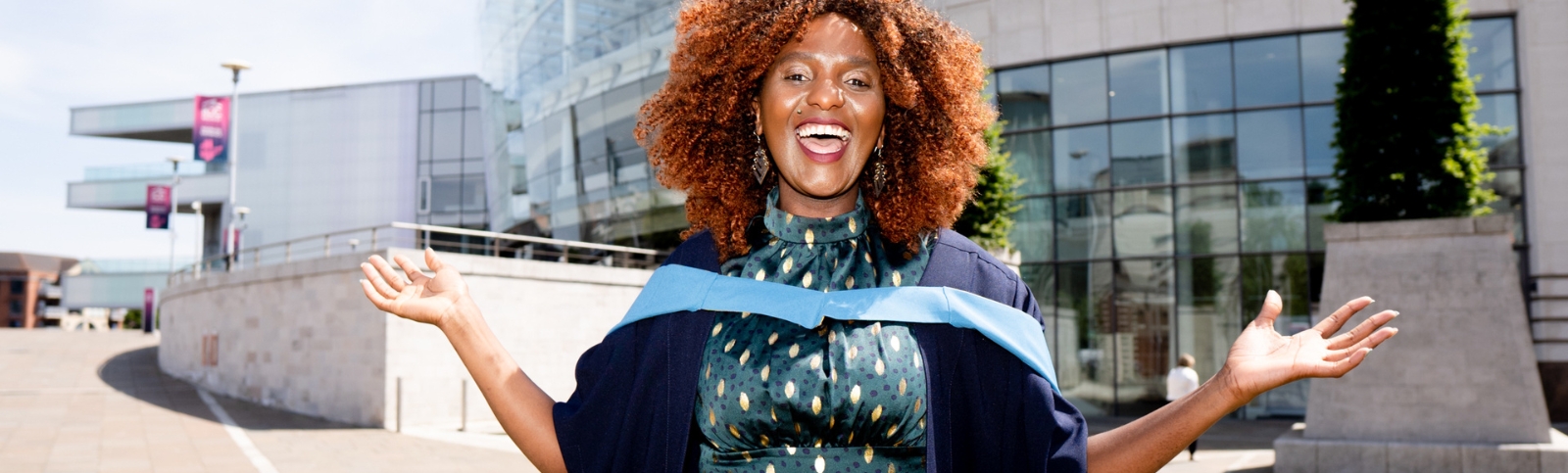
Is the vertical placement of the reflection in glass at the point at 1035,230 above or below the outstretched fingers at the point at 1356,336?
above

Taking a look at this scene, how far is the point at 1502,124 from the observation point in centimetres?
1942

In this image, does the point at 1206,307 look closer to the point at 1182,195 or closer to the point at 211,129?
the point at 1182,195

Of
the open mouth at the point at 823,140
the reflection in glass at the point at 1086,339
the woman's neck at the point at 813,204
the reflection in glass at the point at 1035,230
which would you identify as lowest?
the reflection in glass at the point at 1086,339

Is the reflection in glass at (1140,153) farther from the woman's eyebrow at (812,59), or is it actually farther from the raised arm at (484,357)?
the raised arm at (484,357)

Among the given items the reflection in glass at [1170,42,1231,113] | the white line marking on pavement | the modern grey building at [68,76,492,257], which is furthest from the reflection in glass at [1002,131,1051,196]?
the modern grey building at [68,76,492,257]

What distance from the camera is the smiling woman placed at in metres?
2.18

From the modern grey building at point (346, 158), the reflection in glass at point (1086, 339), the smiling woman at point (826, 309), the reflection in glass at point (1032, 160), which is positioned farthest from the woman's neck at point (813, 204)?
the modern grey building at point (346, 158)

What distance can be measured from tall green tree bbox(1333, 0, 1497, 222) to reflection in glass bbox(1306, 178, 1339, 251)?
8258 mm

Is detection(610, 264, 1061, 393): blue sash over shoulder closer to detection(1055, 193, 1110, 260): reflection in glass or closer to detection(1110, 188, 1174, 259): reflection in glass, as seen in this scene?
detection(1110, 188, 1174, 259): reflection in glass

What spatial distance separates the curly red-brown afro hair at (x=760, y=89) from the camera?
251cm

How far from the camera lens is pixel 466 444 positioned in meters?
15.8

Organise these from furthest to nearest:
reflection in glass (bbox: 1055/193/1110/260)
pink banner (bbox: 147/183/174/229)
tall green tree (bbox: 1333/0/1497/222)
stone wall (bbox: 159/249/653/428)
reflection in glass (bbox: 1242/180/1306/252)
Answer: pink banner (bbox: 147/183/174/229), reflection in glass (bbox: 1055/193/1110/260), reflection in glass (bbox: 1242/180/1306/252), stone wall (bbox: 159/249/653/428), tall green tree (bbox: 1333/0/1497/222)

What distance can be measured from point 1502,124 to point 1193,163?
5322mm

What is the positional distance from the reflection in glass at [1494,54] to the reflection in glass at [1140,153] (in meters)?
5.49
